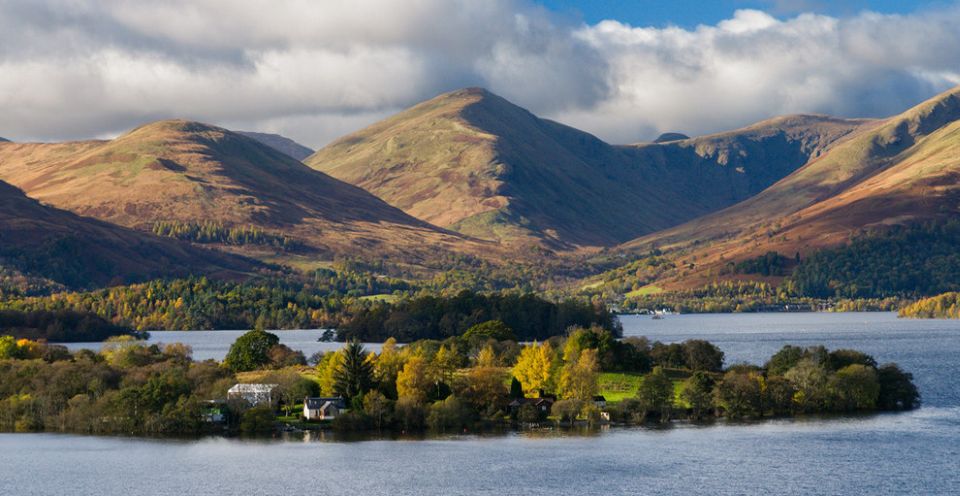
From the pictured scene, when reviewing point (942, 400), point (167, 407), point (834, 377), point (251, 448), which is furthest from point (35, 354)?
point (942, 400)

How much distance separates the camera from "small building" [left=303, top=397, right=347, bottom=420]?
129 m

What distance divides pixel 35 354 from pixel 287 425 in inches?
2013

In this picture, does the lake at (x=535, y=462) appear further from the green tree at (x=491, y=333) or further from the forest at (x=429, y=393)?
the green tree at (x=491, y=333)

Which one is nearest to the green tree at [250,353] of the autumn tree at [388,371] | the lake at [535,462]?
the autumn tree at [388,371]

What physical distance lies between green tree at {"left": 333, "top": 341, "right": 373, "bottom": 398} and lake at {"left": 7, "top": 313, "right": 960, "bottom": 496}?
37.6 ft

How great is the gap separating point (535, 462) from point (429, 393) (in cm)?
2998

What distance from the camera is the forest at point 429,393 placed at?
127 metres

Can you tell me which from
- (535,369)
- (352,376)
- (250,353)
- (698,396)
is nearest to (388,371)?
(352,376)

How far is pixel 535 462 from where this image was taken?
103812 millimetres

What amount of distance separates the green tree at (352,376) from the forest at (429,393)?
0.14 meters

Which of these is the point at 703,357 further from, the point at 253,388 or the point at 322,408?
the point at 253,388

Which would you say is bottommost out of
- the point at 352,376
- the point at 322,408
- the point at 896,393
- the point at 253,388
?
the point at 322,408

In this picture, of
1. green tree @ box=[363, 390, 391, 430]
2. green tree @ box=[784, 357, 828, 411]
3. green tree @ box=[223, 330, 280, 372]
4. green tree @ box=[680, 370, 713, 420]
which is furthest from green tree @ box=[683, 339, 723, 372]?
green tree @ box=[223, 330, 280, 372]

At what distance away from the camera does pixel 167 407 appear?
126250 mm
